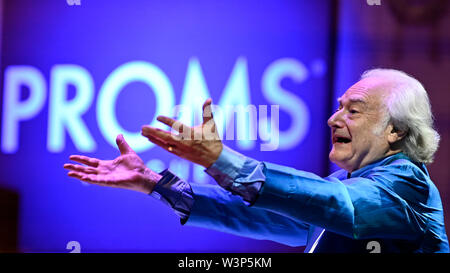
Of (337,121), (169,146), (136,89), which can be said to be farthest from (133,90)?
(169,146)

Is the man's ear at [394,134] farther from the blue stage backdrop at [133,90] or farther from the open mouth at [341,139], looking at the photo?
the blue stage backdrop at [133,90]

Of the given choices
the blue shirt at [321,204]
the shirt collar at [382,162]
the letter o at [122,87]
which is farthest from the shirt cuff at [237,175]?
the letter o at [122,87]

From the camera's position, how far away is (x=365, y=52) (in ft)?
8.06

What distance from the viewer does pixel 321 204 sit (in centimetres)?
154

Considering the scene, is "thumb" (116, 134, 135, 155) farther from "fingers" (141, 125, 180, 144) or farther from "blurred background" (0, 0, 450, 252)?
"blurred background" (0, 0, 450, 252)

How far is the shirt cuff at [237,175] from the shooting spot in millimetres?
1446

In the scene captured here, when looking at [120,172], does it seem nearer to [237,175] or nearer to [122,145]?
[122,145]

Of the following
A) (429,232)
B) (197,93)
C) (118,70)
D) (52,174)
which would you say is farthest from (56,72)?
(429,232)

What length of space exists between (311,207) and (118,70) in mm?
1378

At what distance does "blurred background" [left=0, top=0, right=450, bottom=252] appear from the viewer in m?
2.52

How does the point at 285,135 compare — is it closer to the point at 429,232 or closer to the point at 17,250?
the point at 429,232

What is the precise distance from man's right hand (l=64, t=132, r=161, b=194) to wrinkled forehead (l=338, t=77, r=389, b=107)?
2.54 feet

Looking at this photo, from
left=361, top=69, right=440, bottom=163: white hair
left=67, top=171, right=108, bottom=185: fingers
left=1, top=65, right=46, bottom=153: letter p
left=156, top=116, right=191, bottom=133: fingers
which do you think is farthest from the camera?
left=1, top=65, right=46, bottom=153: letter p

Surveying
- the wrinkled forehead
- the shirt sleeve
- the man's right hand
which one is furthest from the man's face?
the man's right hand
